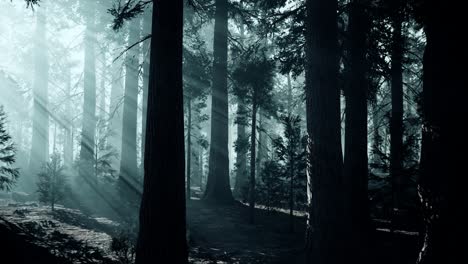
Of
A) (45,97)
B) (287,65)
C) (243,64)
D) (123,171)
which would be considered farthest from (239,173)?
(45,97)

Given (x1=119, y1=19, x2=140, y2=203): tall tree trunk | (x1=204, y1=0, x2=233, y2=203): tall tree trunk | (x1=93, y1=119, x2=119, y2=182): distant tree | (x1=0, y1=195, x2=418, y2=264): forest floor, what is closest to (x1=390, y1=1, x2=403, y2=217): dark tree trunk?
(x1=0, y1=195, x2=418, y2=264): forest floor

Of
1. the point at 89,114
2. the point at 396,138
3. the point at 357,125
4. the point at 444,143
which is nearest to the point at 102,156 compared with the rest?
the point at 89,114

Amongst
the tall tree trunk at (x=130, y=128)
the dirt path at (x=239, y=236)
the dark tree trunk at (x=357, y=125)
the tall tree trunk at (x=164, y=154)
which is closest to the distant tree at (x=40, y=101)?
the tall tree trunk at (x=130, y=128)

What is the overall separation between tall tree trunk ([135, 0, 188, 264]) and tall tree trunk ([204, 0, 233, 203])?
9664 mm

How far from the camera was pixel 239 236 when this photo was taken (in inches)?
431

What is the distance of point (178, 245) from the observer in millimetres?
6410

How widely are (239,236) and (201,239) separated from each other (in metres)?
1.30

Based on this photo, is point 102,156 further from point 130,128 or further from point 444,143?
point 444,143

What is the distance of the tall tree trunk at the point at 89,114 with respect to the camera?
19.8 metres

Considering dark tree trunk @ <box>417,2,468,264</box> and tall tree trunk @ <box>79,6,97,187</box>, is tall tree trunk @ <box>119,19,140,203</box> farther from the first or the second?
dark tree trunk @ <box>417,2,468,264</box>

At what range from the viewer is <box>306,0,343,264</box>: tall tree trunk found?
24.2 feet

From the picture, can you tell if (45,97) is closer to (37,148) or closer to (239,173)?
(37,148)

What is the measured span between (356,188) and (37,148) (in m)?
22.5

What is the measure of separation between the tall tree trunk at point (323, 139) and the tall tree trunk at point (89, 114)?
15.1 m
